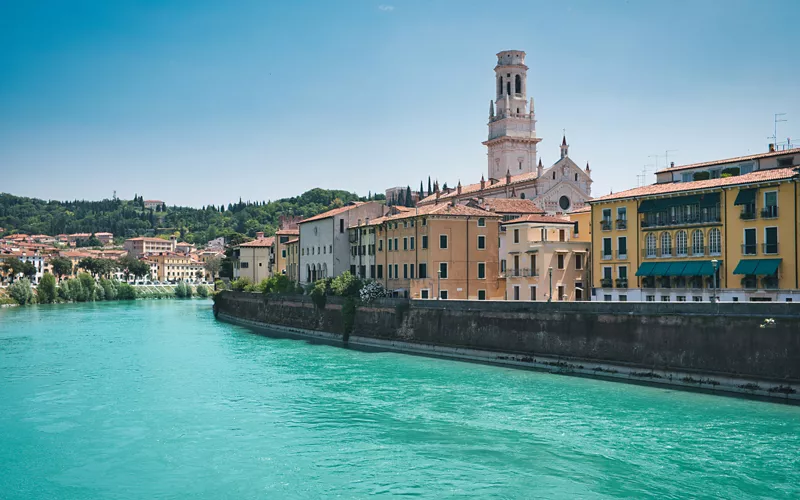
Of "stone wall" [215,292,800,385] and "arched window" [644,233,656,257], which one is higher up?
"arched window" [644,233,656,257]

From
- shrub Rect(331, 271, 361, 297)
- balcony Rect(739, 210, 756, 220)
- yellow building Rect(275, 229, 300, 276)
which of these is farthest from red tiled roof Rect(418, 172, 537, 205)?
balcony Rect(739, 210, 756, 220)

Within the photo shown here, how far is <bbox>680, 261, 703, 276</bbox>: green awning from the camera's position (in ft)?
123

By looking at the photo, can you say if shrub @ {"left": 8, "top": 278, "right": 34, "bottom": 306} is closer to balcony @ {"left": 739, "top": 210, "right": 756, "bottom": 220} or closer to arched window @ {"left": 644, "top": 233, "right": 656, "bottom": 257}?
arched window @ {"left": 644, "top": 233, "right": 656, "bottom": 257}

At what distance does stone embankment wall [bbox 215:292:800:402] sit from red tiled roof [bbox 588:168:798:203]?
9.68 meters

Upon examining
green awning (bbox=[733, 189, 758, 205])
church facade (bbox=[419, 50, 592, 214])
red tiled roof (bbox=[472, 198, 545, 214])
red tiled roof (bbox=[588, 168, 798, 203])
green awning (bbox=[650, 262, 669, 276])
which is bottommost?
green awning (bbox=[650, 262, 669, 276])

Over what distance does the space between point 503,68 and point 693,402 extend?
6885cm

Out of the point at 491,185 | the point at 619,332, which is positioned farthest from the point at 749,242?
the point at 491,185

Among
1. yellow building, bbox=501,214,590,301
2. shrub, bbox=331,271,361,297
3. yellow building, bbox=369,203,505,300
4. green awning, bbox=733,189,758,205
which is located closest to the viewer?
green awning, bbox=733,189,758,205

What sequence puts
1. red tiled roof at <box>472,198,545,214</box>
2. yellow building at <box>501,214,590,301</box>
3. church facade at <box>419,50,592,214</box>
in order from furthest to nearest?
church facade at <box>419,50,592,214</box>
red tiled roof at <box>472,198,545,214</box>
yellow building at <box>501,214,590,301</box>

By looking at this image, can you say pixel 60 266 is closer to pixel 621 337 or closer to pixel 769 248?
pixel 621 337

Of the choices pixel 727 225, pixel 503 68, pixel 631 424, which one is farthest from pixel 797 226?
pixel 503 68

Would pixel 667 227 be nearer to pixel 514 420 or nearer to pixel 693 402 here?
pixel 693 402

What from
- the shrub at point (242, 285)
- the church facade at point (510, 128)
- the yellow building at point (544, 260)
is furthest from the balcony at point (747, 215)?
the shrub at point (242, 285)

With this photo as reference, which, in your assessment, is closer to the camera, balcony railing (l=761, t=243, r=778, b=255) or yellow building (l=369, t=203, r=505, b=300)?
balcony railing (l=761, t=243, r=778, b=255)
